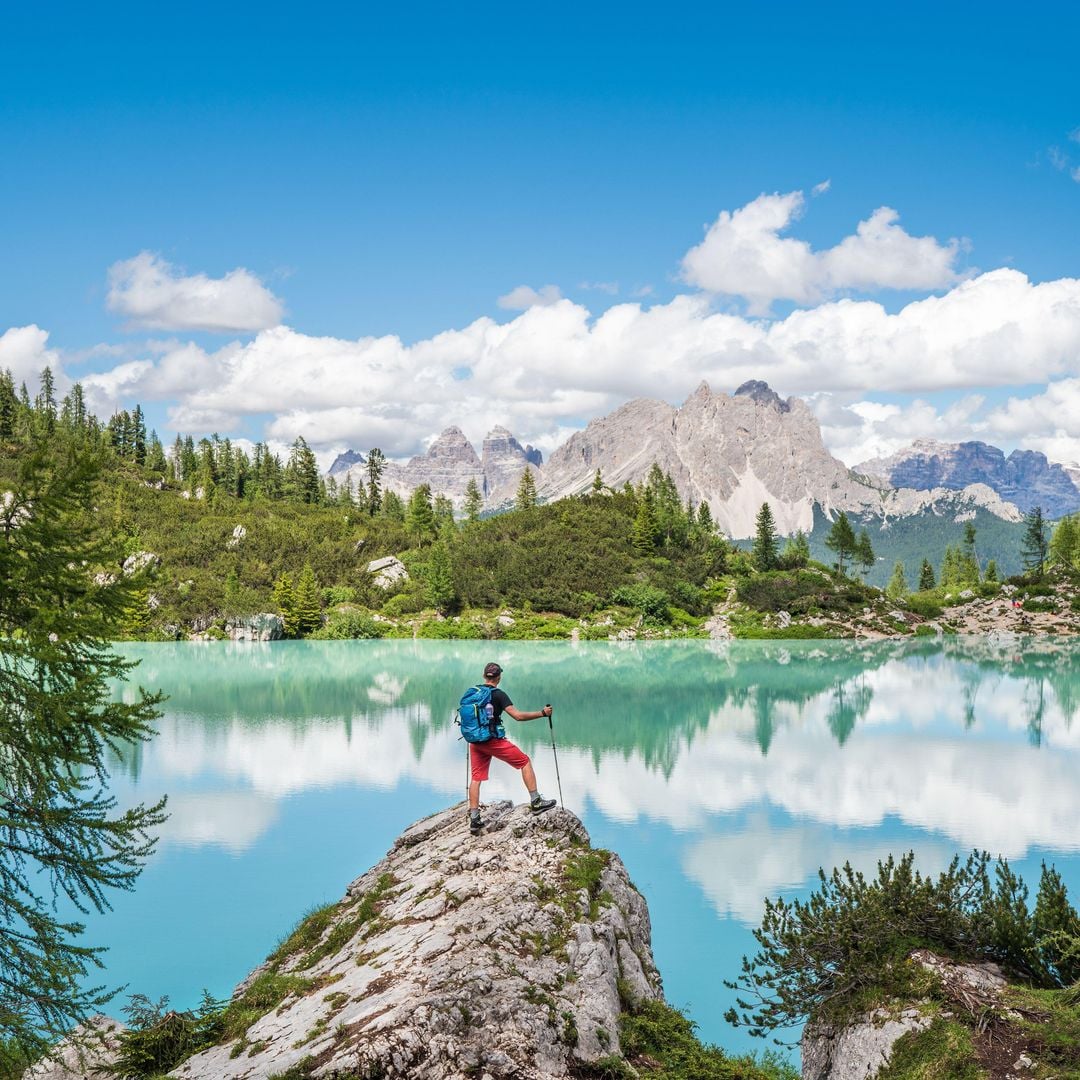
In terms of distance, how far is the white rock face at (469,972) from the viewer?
756cm

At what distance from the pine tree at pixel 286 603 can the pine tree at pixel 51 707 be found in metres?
90.5

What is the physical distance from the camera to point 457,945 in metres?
9.10

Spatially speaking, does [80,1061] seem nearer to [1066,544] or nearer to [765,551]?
[765,551]

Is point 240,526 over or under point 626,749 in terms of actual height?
over

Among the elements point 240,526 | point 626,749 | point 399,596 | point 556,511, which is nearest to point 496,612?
point 399,596

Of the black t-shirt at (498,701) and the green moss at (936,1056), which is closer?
the green moss at (936,1056)

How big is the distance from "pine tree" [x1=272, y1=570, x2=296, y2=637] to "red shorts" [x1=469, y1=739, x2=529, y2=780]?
88.5m

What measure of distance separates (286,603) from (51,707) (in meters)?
92.6

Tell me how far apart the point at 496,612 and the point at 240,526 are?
128 feet

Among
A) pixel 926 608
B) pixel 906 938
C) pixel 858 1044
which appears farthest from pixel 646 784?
pixel 926 608

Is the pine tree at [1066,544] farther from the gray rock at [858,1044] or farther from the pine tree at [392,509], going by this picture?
the gray rock at [858,1044]

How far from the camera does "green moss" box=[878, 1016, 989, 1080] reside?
8.38 meters

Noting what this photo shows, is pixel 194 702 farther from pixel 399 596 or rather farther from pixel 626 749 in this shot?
pixel 399 596

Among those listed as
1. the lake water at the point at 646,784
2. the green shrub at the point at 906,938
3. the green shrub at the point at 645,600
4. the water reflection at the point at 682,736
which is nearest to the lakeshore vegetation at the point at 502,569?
the green shrub at the point at 645,600
